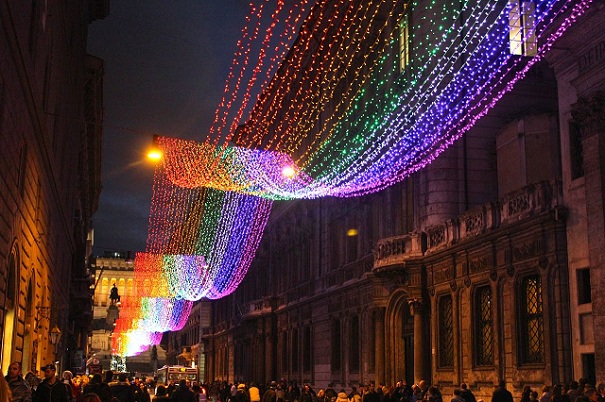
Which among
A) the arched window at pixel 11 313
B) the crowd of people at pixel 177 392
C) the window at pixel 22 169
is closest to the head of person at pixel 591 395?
the crowd of people at pixel 177 392

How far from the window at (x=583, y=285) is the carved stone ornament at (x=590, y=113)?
3.17 metres

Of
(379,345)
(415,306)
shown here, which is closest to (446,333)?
(415,306)

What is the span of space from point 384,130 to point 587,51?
37.7 ft

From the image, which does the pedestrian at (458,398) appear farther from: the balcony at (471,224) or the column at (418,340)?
the column at (418,340)

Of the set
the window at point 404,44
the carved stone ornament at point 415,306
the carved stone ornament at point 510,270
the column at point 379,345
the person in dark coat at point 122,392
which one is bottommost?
the person in dark coat at point 122,392

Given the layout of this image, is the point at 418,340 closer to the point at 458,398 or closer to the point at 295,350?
the point at 458,398

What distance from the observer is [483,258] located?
23.3 metres

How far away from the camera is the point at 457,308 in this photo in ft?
81.4

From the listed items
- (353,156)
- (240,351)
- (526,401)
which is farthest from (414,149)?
(240,351)

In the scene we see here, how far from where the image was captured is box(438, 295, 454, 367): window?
25547 millimetres

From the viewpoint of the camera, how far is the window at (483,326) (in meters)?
23.3

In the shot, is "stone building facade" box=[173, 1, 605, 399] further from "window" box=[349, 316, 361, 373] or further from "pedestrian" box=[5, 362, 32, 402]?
"pedestrian" box=[5, 362, 32, 402]

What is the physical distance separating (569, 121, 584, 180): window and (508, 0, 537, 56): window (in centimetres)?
587

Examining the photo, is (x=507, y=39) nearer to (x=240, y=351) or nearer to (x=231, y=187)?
(x=231, y=187)
